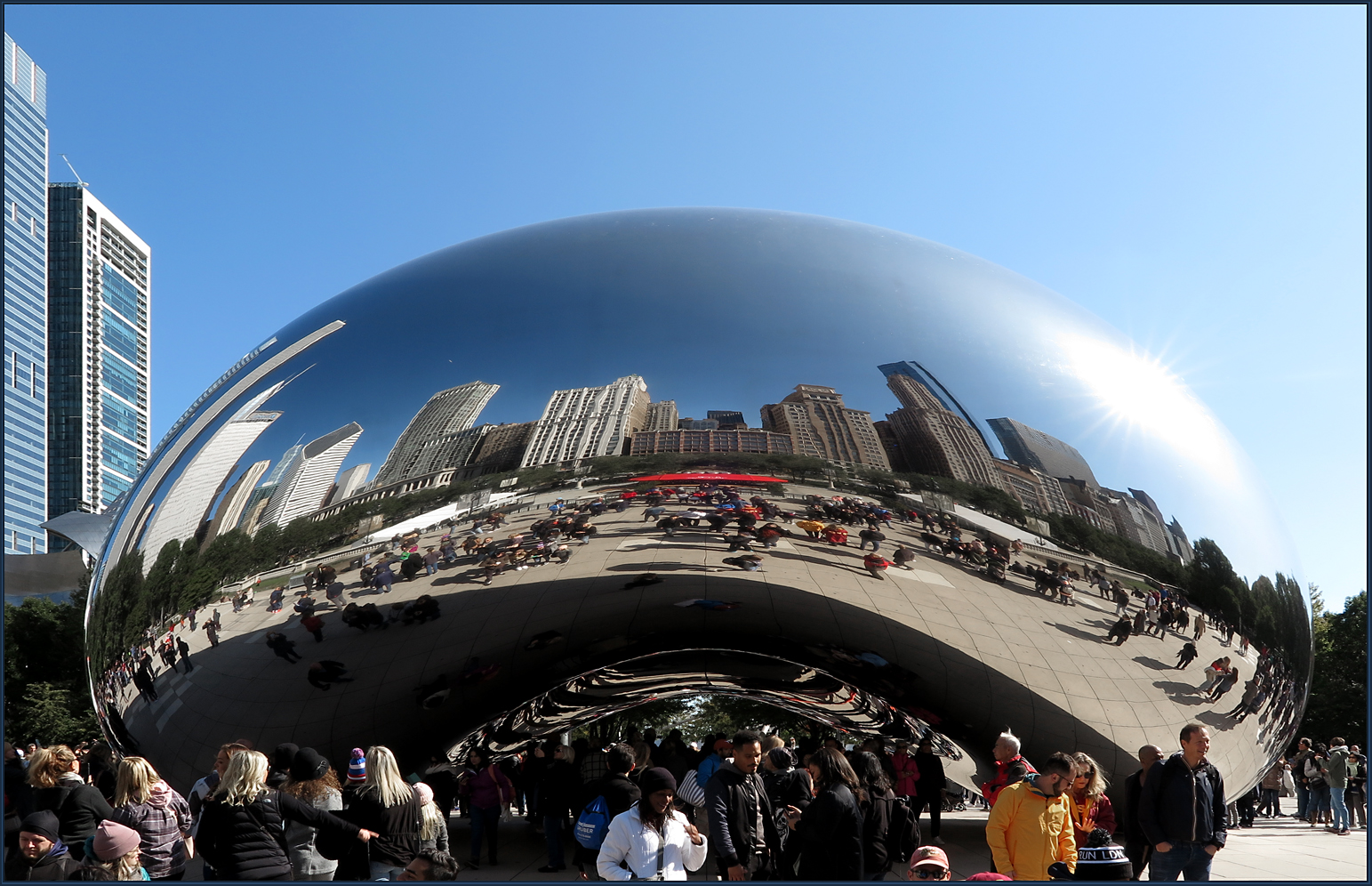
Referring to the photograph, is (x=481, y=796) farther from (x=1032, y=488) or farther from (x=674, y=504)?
(x=1032, y=488)

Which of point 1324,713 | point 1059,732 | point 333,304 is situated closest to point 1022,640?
point 1059,732

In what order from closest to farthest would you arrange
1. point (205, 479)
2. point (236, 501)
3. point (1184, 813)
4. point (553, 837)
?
point (1184, 813) < point (236, 501) < point (205, 479) < point (553, 837)

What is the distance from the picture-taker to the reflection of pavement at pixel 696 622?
18.0ft

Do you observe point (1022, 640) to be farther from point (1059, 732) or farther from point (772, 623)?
point (772, 623)

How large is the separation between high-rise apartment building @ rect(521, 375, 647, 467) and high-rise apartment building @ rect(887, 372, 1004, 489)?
1534 mm

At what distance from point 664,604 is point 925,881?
237 centimetres

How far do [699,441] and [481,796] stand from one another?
438 centimetres

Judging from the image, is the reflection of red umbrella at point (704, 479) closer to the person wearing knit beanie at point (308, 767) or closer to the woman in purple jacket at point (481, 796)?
the person wearing knit beanie at point (308, 767)

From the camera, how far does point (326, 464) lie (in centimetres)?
553

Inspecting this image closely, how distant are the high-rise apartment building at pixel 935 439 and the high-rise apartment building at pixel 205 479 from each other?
398 centimetres

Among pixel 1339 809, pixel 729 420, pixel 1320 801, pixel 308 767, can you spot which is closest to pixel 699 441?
pixel 729 420

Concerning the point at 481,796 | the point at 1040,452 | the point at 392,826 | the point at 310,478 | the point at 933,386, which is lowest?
the point at 481,796

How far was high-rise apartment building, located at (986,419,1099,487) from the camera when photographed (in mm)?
5492

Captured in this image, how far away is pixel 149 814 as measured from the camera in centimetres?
517
